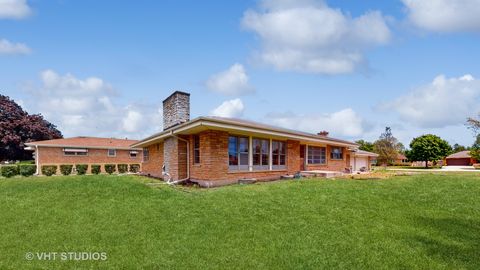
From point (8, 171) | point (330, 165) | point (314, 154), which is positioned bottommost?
point (8, 171)

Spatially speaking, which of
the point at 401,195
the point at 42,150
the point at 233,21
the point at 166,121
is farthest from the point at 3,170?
the point at 401,195

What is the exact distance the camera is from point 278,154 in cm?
1858

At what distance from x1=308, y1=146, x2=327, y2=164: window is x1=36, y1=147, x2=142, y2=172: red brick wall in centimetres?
2337

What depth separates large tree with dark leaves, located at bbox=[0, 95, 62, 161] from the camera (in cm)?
3981

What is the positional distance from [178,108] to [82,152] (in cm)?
2050

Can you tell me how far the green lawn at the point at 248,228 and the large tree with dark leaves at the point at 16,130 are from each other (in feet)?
114

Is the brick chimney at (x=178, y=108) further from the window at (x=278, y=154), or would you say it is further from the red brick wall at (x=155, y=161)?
the window at (x=278, y=154)

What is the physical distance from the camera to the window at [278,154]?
18.2m

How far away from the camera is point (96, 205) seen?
9961 millimetres

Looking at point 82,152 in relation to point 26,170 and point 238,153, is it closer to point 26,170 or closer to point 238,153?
point 26,170

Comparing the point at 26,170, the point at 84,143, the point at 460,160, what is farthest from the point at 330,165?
the point at 460,160

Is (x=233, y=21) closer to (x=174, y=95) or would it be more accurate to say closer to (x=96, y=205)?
(x=174, y=95)

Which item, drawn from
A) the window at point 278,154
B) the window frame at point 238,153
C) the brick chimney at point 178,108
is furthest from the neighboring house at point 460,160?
the brick chimney at point 178,108

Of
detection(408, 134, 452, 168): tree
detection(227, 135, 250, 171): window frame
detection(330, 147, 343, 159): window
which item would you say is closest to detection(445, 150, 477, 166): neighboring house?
detection(408, 134, 452, 168): tree
